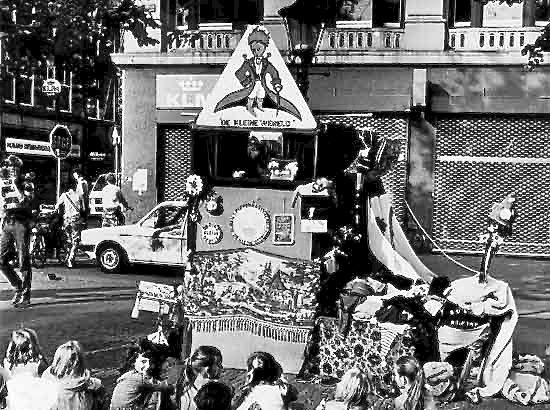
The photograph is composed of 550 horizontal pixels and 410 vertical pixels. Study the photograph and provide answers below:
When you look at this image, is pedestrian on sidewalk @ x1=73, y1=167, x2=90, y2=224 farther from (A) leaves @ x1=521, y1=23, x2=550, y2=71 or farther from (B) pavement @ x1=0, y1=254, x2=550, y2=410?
(A) leaves @ x1=521, y1=23, x2=550, y2=71

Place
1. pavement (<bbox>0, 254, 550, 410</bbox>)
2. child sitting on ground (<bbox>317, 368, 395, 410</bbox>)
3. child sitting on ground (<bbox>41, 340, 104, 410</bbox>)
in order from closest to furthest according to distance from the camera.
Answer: child sitting on ground (<bbox>317, 368, 395, 410</bbox>)
child sitting on ground (<bbox>41, 340, 104, 410</bbox>)
pavement (<bbox>0, 254, 550, 410</bbox>)

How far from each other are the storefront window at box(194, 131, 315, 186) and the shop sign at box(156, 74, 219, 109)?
6.3 inches

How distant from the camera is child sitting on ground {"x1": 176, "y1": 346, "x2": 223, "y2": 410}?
3.57 m

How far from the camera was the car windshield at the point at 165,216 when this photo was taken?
4.10 m

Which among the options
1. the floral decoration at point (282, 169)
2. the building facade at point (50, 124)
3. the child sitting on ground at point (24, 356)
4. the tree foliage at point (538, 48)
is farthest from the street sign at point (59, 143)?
the tree foliage at point (538, 48)

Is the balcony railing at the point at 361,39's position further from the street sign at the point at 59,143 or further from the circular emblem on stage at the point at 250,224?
the street sign at the point at 59,143

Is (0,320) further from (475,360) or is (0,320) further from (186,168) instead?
(475,360)

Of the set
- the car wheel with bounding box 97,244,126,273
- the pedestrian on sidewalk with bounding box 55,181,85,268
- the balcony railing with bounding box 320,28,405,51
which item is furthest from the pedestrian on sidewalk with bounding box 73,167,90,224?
the balcony railing with bounding box 320,28,405,51

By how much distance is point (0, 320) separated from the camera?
14.0 feet

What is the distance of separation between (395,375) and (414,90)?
1.19 m

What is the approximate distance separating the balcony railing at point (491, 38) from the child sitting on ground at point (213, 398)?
5.45 feet

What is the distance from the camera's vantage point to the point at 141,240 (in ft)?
13.3

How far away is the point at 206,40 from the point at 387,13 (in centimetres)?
81

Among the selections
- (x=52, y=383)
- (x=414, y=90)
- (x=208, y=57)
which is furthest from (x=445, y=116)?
(x=52, y=383)
